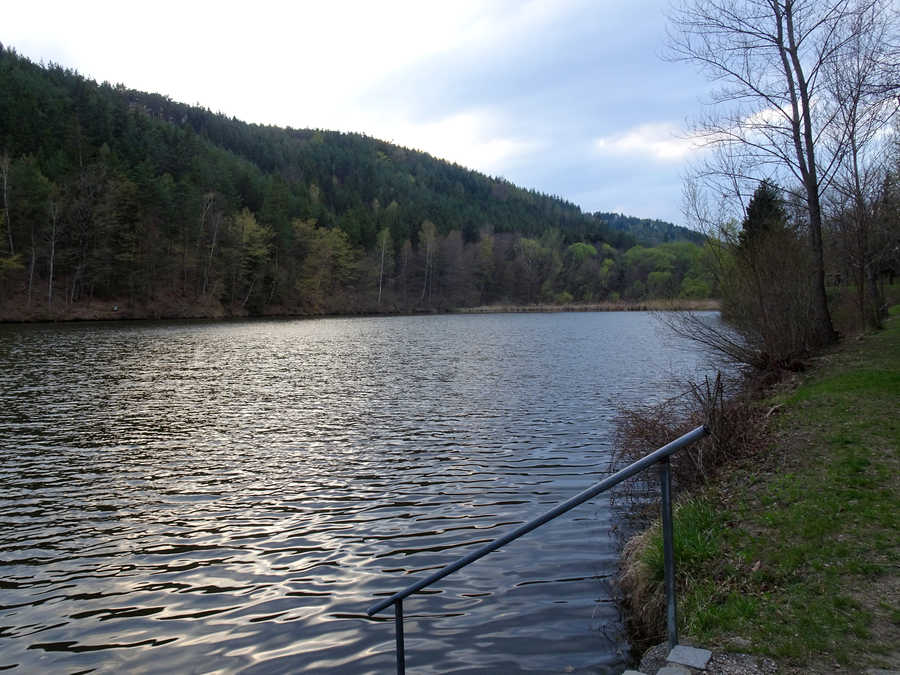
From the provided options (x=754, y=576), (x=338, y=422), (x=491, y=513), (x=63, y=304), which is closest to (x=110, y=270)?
(x=63, y=304)

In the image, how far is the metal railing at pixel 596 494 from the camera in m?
3.53

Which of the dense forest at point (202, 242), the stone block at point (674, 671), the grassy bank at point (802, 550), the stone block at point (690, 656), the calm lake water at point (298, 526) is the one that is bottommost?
the calm lake water at point (298, 526)

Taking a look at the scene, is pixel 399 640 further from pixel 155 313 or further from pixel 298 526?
pixel 155 313

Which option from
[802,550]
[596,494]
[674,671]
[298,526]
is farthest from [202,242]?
[674,671]

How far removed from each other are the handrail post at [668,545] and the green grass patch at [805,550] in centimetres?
34

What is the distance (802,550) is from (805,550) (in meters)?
0.03

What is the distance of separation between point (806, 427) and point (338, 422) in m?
10.9

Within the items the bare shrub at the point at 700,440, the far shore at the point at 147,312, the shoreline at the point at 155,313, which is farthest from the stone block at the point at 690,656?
the shoreline at the point at 155,313

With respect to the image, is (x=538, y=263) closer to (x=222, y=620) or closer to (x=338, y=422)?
(x=338, y=422)

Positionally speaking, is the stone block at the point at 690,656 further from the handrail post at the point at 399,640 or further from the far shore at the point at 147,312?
the far shore at the point at 147,312

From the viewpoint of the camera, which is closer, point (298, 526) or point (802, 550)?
point (802, 550)

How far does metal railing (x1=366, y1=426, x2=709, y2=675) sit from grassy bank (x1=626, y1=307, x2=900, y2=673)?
75 centimetres

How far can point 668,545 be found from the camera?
4102mm

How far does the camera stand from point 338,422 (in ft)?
53.2
